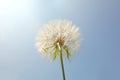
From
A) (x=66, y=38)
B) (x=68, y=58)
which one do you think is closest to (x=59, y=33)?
(x=66, y=38)

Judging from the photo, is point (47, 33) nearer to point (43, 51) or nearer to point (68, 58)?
point (43, 51)

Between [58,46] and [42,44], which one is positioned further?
[42,44]

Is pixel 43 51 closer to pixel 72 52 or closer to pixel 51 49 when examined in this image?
pixel 51 49

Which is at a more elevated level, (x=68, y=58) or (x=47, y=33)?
(x=47, y=33)

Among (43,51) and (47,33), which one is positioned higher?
(47,33)

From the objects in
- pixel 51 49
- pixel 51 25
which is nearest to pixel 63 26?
pixel 51 25

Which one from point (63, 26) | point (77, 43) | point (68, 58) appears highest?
point (63, 26)

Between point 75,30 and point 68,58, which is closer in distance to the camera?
point 68,58

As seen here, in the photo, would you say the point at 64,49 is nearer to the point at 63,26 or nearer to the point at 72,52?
the point at 72,52
